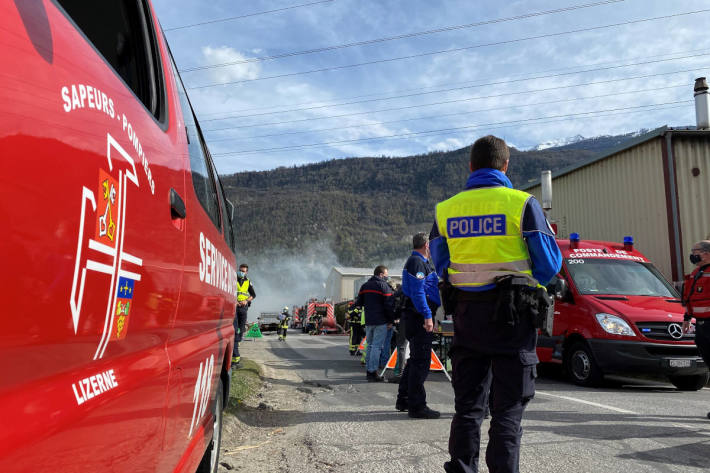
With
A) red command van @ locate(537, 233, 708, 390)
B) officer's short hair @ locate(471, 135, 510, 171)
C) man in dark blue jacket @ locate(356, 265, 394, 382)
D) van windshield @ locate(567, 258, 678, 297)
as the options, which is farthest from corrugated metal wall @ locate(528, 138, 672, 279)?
officer's short hair @ locate(471, 135, 510, 171)

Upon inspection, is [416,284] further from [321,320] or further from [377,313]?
[321,320]

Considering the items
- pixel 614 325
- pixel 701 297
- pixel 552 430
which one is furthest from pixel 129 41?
pixel 614 325

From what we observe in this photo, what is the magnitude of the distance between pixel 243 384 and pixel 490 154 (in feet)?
17.7

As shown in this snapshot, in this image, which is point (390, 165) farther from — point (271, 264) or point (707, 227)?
point (707, 227)

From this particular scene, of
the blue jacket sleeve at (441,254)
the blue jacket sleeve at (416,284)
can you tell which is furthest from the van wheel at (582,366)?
the blue jacket sleeve at (441,254)

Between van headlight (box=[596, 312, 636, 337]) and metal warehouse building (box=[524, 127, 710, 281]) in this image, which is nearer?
van headlight (box=[596, 312, 636, 337])

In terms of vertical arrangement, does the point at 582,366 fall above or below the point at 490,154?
below

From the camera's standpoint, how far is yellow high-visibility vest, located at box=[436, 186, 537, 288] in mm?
3051

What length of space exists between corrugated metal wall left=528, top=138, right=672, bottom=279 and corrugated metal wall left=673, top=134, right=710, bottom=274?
1.14 ft

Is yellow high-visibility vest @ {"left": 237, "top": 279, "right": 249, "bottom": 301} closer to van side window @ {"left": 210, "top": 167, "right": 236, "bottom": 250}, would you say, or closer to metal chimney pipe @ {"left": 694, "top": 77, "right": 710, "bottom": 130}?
van side window @ {"left": 210, "top": 167, "right": 236, "bottom": 250}

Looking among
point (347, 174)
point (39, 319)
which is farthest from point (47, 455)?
point (347, 174)

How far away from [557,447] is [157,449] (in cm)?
→ 354

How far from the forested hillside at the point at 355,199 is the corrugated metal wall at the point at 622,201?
100 m

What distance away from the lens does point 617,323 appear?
753cm
